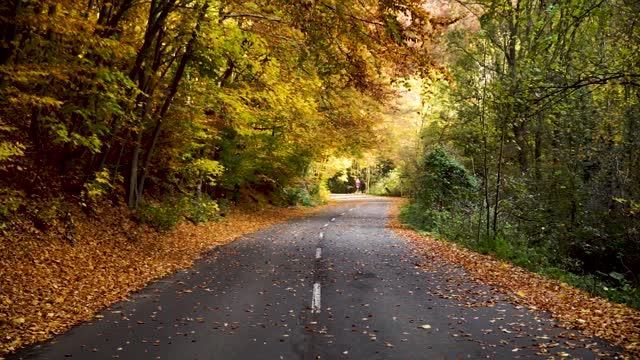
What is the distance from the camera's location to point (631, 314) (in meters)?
8.03

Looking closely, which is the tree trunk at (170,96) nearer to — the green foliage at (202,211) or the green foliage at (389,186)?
the green foliage at (202,211)

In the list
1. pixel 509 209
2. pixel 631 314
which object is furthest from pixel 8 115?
pixel 509 209

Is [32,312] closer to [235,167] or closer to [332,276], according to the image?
[332,276]

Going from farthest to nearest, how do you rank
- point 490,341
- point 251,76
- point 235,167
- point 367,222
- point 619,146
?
point 367,222 < point 235,167 < point 251,76 < point 619,146 < point 490,341

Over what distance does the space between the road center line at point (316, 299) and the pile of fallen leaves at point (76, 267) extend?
3.33m

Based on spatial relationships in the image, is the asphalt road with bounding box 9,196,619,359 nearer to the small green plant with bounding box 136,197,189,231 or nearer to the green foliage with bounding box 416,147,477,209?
the small green plant with bounding box 136,197,189,231

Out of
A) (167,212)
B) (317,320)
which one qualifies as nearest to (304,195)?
(167,212)

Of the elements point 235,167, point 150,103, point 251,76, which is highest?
point 251,76

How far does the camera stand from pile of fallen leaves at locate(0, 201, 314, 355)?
23.4 ft

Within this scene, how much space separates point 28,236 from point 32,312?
3.34 metres

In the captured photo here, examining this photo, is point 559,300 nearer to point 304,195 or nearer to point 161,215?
point 161,215

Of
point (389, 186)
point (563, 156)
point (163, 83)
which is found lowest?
point (389, 186)

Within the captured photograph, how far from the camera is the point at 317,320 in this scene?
23.8 feet

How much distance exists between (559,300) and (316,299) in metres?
4.26
